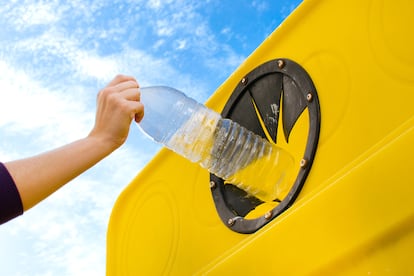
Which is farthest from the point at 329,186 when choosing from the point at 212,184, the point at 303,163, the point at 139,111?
the point at 212,184

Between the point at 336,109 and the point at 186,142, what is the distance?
457 mm

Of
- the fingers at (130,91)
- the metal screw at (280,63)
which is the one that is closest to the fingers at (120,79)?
the fingers at (130,91)

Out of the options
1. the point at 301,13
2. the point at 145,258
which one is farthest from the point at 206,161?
the point at 301,13

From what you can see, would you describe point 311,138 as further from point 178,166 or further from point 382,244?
point 178,166

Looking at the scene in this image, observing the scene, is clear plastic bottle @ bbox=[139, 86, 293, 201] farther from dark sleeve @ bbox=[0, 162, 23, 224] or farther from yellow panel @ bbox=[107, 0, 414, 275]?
dark sleeve @ bbox=[0, 162, 23, 224]

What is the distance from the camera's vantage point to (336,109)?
115 cm

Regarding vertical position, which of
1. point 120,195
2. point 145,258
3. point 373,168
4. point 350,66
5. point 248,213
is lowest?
point 145,258

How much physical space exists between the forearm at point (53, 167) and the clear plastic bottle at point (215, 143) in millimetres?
409

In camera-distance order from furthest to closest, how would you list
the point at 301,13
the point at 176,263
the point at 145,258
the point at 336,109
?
the point at 145,258, the point at 176,263, the point at 301,13, the point at 336,109

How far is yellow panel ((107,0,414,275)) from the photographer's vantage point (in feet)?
2.79

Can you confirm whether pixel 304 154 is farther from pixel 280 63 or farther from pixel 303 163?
pixel 280 63

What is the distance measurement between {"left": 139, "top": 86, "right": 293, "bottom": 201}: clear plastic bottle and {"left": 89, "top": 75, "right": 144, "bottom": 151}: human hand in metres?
0.35

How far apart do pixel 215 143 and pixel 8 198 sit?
0.72m

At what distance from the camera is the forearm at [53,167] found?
0.90 m
